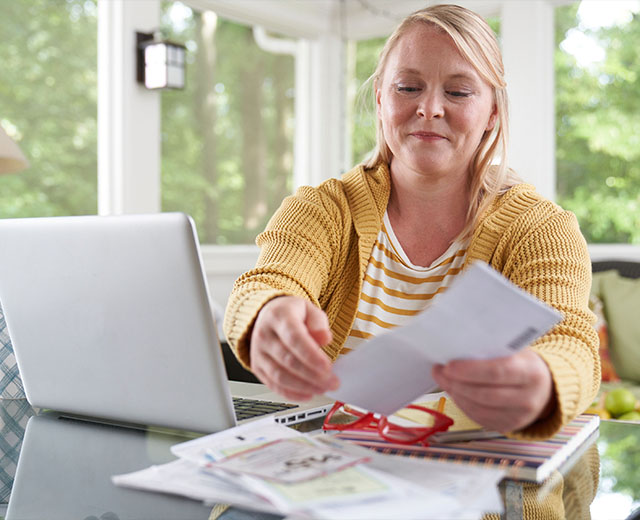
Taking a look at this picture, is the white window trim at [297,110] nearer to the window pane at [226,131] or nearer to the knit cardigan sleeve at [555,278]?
the window pane at [226,131]

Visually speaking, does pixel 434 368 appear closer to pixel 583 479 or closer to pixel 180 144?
pixel 583 479

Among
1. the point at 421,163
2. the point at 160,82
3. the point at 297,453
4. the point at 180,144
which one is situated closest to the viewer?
the point at 297,453

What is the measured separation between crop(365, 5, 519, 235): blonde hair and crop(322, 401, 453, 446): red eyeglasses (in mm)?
576

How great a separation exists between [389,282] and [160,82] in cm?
234

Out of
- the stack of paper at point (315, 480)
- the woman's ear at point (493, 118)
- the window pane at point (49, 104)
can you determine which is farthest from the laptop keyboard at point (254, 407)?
the window pane at point (49, 104)

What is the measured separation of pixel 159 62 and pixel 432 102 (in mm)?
2424

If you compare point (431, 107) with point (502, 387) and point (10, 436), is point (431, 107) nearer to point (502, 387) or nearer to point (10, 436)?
point (502, 387)

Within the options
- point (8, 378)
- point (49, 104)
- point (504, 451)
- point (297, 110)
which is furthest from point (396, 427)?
point (297, 110)

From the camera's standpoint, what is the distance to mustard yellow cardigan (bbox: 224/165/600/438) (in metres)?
0.89

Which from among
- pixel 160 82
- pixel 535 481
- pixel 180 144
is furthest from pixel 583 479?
pixel 180 144

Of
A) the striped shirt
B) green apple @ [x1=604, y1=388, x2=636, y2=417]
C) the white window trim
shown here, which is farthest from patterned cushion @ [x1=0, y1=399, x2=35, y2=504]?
the white window trim

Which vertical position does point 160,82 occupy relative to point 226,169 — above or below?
above

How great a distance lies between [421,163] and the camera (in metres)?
1.33

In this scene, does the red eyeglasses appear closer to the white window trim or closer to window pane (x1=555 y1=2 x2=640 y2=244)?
the white window trim
